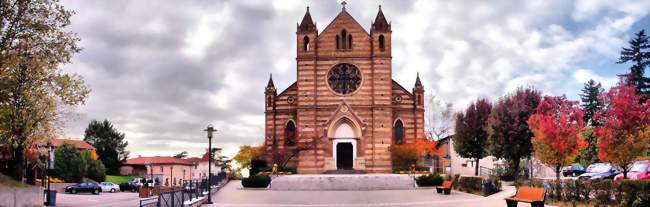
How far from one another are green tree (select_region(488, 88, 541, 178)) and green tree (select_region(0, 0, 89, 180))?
890 inches

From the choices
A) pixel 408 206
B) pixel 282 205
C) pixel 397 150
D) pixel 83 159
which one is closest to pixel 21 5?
pixel 282 205

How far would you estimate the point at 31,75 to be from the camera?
81.9ft

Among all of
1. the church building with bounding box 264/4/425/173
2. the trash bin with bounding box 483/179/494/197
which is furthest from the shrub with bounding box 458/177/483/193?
the church building with bounding box 264/4/425/173

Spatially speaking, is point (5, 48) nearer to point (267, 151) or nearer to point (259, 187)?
point (259, 187)

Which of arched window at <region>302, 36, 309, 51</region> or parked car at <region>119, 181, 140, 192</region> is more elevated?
arched window at <region>302, 36, 309, 51</region>

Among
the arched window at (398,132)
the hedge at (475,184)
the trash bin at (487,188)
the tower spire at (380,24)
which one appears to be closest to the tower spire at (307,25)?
the tower spire at (380,24)

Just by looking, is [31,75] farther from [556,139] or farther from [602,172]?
[602,172]

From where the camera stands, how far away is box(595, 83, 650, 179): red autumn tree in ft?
90.5

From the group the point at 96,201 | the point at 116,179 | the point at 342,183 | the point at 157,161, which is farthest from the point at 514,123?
the point at 157,161

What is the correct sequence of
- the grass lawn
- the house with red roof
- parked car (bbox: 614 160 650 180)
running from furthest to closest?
the house with red roof → the grass lawn → parked car (bbox: 614 160 650 180)

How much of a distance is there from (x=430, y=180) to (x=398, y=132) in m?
16.7

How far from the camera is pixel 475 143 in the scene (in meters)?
43.9

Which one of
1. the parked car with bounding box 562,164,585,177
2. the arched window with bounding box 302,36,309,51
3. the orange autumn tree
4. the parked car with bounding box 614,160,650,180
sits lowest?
the parked car with bounding box 562,164,585,177

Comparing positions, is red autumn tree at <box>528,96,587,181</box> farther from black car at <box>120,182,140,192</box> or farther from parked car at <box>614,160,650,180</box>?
black car at <box>120,182,140,192</box>
